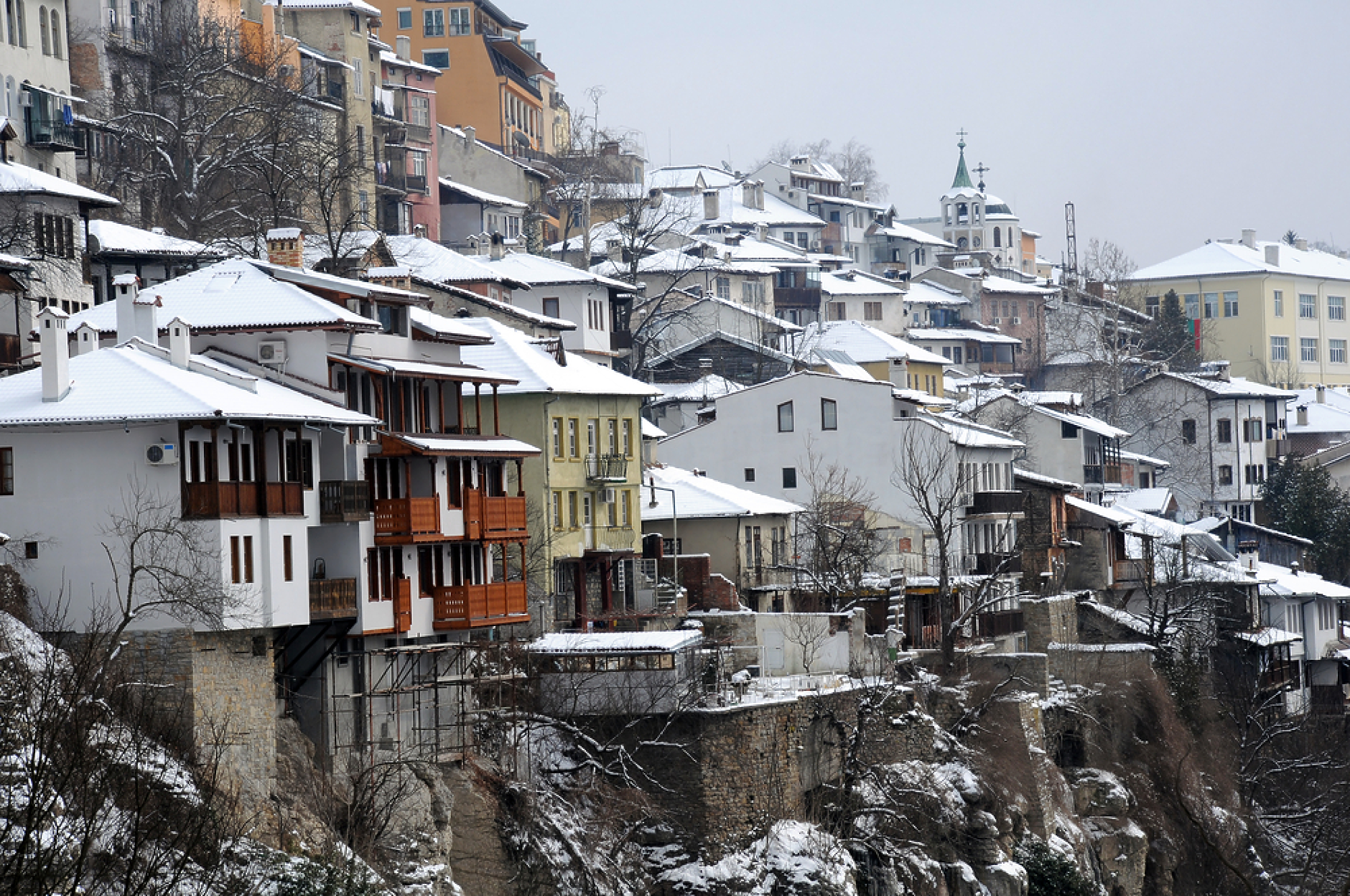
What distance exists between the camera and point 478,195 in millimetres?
99938

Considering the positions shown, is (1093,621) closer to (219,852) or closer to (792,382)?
(792,382)

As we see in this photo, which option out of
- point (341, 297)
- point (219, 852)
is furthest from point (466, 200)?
point (219, 852)

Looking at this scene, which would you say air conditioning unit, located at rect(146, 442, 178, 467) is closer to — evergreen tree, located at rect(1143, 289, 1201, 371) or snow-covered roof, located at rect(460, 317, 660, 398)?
snow-covered roof, located at rect(460, 317, 660, 398)

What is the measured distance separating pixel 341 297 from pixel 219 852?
16957 millimetres

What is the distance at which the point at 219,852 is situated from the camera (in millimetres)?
30922

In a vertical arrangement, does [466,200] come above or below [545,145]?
below

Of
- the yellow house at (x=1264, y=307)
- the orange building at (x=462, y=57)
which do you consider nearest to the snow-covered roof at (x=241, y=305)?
the orange building at (x=462, y=57)

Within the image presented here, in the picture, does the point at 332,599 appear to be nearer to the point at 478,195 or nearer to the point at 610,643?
the point at 610,643

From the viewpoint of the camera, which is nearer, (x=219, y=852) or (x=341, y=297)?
(x=219, y=852)

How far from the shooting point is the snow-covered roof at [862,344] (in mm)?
101250

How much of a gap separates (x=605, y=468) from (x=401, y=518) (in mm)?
14702

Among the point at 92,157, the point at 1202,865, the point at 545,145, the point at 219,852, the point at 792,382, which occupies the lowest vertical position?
the point at 1202,865

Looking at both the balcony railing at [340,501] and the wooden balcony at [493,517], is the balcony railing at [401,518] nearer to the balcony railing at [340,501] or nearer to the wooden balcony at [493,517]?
the balcony railing at [340,501]

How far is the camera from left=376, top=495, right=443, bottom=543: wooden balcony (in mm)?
42625
